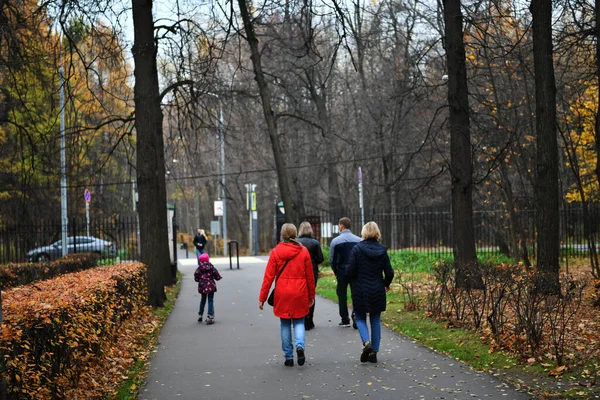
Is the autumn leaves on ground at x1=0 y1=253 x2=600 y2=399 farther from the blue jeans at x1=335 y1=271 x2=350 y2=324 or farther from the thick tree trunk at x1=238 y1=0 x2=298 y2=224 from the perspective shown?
the thick tree trunk at x1=238 y1=0 x2=298 y2=224

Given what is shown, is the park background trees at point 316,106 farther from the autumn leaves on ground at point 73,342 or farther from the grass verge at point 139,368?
the autumn leaves on ground at point 73,342

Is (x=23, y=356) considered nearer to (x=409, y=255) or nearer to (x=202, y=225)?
(x=409, y=255)

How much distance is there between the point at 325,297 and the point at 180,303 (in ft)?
11.6

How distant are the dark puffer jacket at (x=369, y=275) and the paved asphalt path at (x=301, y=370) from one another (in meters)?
0.72

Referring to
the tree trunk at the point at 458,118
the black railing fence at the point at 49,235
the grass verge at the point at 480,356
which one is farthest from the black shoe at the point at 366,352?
the black railing fence at the point at 49,235

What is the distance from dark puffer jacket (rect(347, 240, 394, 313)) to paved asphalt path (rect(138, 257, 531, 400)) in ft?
2.36

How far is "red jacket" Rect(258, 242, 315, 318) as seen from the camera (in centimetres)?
934

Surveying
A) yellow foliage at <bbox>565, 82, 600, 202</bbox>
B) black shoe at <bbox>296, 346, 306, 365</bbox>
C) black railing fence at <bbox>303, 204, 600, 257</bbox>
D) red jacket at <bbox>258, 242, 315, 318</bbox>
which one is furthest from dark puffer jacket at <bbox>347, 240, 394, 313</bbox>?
black railing fence at <bbox>303, 204, 600, 257</bbox>

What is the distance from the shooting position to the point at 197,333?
12.6m

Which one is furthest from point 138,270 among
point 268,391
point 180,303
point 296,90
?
point 296,90

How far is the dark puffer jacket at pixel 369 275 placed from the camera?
Answer: 9211 mm

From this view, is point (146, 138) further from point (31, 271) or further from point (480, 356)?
point (480, 356)

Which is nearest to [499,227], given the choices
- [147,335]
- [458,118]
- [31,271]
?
[458,118]

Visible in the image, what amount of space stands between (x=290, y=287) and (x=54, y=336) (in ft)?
11.6
